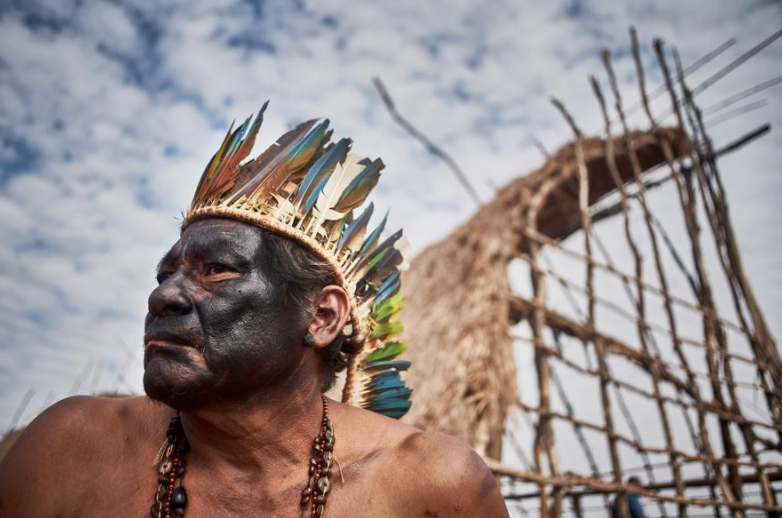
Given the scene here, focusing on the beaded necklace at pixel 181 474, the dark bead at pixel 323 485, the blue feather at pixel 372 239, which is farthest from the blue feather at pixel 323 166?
the dark bead at pixel 323 485

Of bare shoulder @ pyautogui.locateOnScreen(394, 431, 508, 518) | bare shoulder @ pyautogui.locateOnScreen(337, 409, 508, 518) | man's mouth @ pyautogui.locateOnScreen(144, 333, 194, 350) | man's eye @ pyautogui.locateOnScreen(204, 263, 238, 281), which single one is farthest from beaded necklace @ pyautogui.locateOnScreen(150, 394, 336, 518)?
man's eye @ pyautogui.locateOnScreen(204, 263, 238, 281)

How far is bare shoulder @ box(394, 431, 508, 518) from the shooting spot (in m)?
1.70

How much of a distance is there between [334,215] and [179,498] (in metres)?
1.04

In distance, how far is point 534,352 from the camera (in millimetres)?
5801

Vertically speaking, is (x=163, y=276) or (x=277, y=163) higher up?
(x=277, y=163)

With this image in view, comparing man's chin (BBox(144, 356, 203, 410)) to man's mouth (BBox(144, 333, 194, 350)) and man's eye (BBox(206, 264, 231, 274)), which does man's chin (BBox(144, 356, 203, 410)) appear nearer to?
man's mouth (BBox(144, 333, 194, 350))

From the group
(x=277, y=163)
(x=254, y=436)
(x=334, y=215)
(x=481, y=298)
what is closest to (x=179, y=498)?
(x=254, y=436)

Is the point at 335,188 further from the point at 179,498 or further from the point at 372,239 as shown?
the point at 179,498

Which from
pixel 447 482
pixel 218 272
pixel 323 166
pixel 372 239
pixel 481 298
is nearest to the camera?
pixel 447 482

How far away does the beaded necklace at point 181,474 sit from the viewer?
5.48ft

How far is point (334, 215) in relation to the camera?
210 cm

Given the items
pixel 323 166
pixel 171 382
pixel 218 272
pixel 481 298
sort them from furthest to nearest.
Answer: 1. pixel 481 298
2. pixel 323 166
3. pixel 218 272
4. pixel 171 382

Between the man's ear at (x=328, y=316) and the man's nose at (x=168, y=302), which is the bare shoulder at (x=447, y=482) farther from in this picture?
the man's nose at (x=168, y=302)

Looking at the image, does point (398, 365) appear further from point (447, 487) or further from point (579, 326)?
point (579, 326)
